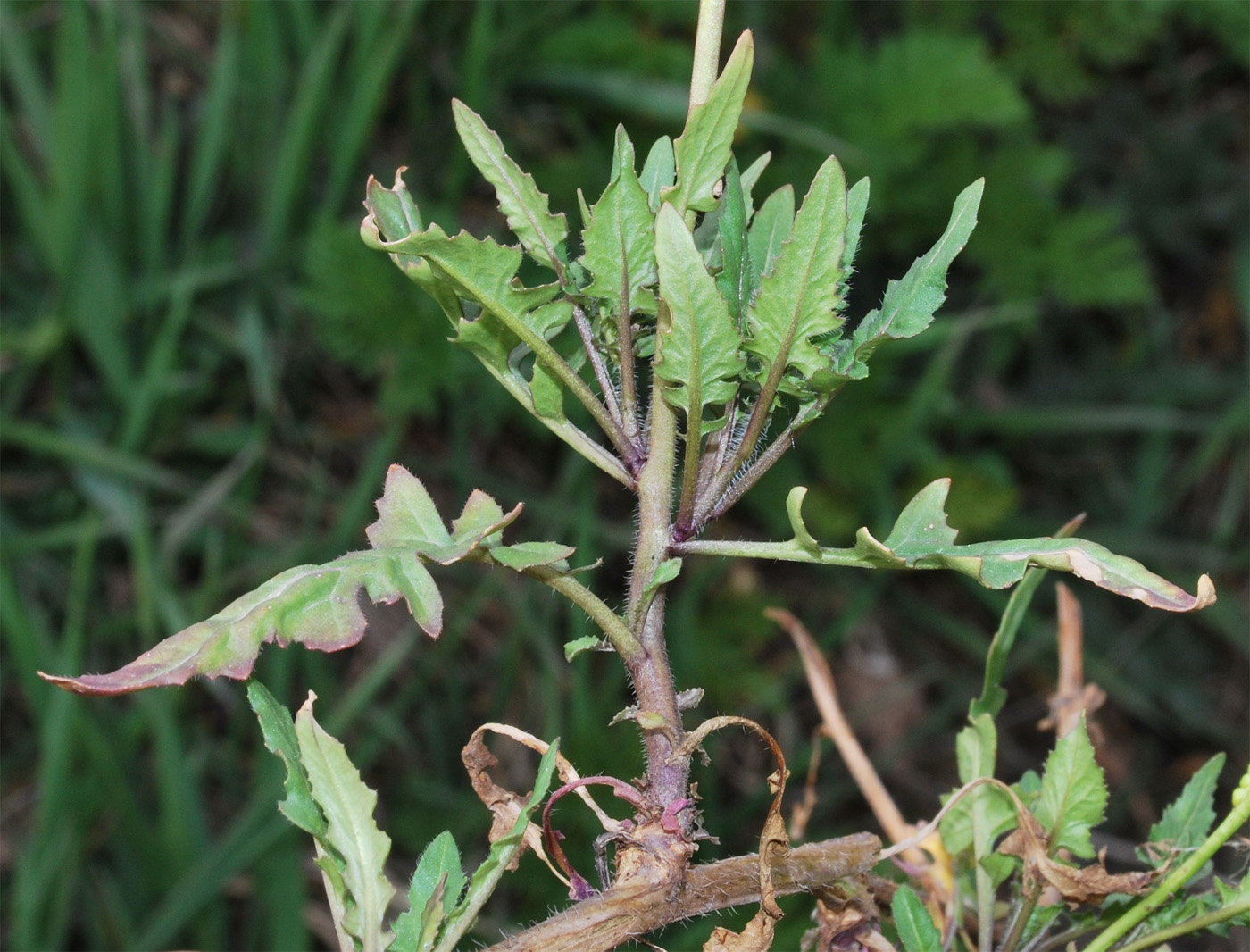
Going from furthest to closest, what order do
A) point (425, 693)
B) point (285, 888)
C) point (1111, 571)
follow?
point (425, 693)
point (285, 888)
point (1111, 571)

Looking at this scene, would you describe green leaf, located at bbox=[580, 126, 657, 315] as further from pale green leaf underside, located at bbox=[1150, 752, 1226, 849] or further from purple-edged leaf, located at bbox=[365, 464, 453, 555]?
pale green leaf underside, located at bbox=[1150, 752, 1226, 849]

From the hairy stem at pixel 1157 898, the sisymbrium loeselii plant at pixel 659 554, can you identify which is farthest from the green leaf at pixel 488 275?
the hairy stem at pixel 1157 898

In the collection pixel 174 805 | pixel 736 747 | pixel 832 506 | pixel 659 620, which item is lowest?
pixel 736 747

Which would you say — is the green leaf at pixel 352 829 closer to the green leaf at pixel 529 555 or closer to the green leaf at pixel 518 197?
the green leaf at pixel 529 555

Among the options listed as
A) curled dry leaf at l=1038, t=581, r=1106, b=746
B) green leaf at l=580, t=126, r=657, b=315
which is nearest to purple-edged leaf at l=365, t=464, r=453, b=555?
green leaf at l=580, t=126, r=657, b=315

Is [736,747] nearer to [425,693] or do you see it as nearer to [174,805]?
[425,693]

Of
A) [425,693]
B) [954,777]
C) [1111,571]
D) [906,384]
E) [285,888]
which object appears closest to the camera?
[1111,571]

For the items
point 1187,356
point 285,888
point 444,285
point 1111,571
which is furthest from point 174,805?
point 1187,356
